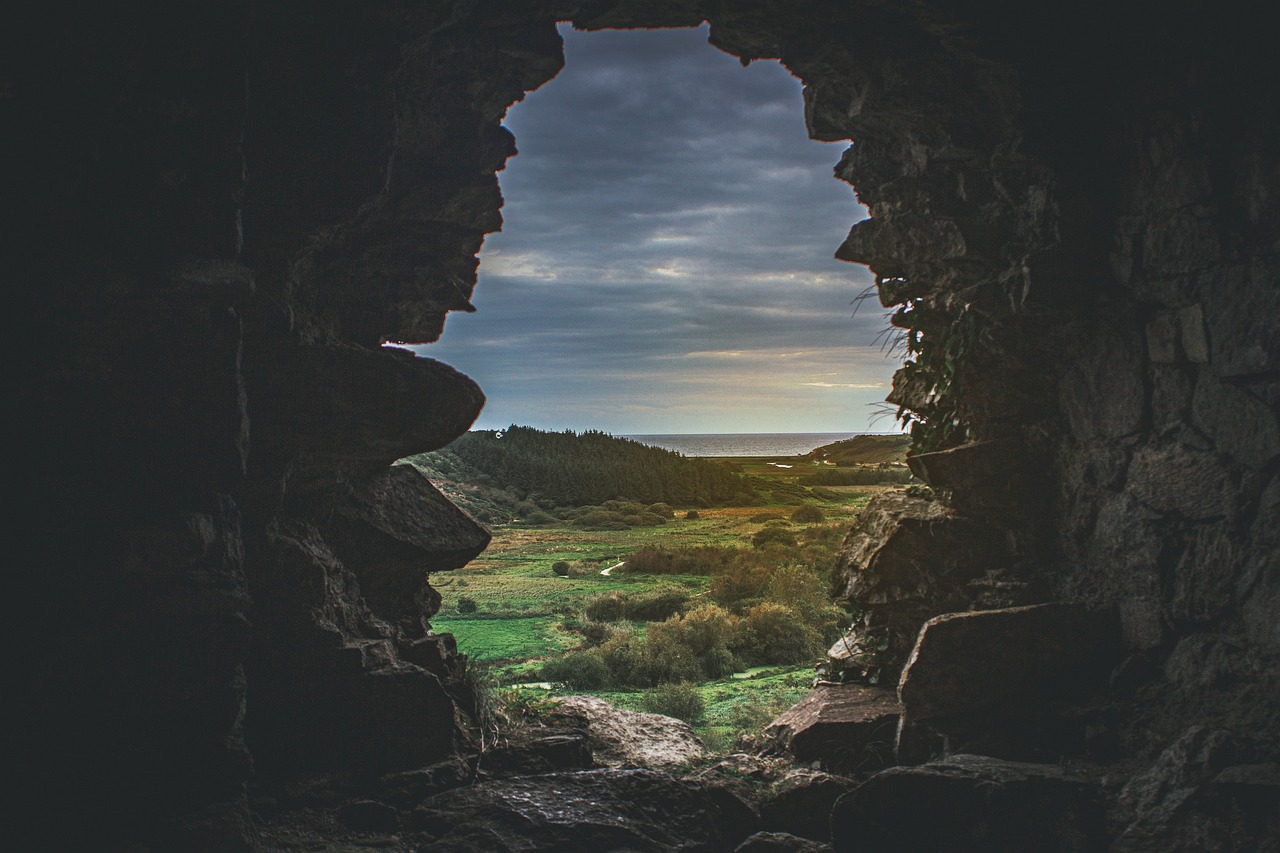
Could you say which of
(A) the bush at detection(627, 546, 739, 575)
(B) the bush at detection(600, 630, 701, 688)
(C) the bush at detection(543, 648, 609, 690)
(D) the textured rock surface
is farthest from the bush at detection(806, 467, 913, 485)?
(D) the textured rock surface

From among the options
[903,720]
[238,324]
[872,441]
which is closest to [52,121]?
[238,324]

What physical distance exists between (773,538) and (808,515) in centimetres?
620

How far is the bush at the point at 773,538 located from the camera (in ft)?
71.9

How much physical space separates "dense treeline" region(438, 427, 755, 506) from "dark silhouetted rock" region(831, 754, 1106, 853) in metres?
19.7

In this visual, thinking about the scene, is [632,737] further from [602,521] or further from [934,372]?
[602,521]

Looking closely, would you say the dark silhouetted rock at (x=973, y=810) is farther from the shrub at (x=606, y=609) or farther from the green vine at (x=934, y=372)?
the shrub at (x=606, y=609)

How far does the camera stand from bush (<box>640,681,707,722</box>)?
946 centimetres

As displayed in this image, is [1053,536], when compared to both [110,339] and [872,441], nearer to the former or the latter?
[872,441]

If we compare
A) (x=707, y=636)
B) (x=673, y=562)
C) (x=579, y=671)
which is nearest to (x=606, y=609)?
(x=707, y=636)

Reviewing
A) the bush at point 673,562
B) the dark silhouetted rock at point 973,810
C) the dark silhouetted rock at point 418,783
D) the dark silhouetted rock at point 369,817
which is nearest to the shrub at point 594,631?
the bush at point 673,562

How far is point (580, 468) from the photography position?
25203 mm

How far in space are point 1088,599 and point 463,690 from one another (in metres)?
5.05

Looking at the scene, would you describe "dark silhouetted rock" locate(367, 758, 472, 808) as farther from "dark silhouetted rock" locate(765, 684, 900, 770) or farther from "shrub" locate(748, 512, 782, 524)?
"shrub" locate(748, 512, 782, 524)

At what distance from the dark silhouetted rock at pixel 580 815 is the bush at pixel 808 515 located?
72.0 ft
